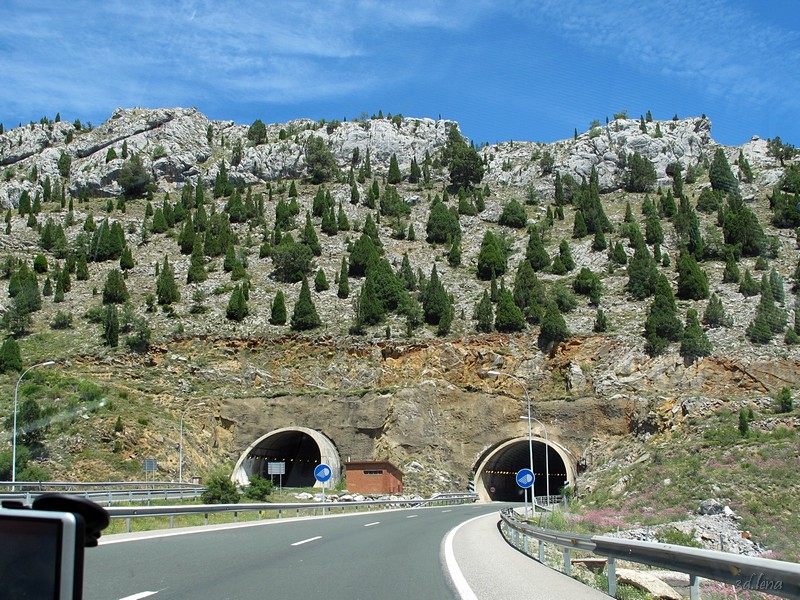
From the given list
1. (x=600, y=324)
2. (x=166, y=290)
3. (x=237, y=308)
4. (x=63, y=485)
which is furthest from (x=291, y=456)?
(x=63, y=485)

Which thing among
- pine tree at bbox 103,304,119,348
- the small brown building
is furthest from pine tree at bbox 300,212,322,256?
the small brown building

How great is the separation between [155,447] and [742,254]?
64744mm

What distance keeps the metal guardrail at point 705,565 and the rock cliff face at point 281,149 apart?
359ft

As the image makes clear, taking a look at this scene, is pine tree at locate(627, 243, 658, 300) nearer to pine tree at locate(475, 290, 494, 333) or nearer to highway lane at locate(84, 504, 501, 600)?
pine tree at locate(475, 290, 494, 333)

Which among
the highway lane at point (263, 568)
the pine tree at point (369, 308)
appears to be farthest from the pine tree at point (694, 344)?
the highway lane at point (263, 568)

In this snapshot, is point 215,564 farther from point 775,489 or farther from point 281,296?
point 281,296

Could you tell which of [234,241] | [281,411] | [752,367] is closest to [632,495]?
[752,367]

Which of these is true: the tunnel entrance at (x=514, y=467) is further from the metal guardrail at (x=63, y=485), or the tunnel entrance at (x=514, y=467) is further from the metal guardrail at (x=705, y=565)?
the metal guardrail at (x=705, y=565)

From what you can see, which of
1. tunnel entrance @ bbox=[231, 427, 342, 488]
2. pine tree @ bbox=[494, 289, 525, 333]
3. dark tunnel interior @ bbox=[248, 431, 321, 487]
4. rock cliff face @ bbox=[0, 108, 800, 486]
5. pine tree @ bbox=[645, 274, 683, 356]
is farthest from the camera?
pine tree @ bbox=[494, 289, 525, 333]

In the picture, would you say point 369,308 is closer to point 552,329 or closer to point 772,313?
point 552,329

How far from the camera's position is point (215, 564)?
13211 mm

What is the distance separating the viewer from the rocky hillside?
60.1 m

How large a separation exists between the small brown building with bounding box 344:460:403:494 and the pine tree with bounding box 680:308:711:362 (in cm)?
2635

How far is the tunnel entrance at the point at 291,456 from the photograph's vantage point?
59312 millimetres
